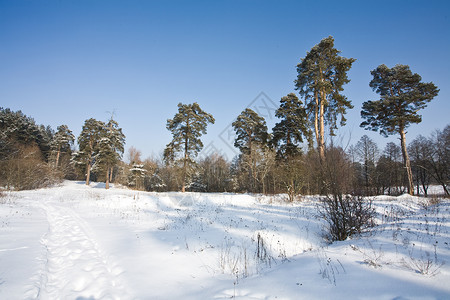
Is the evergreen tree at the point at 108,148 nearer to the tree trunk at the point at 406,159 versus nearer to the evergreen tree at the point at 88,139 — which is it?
the evergreen tree at the point at 88,139

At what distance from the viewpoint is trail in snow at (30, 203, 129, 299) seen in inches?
117

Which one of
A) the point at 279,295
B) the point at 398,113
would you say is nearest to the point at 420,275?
the point at 279,295

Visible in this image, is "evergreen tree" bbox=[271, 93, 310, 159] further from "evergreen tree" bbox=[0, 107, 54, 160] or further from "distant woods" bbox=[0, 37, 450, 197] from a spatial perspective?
"evergreen tree" bbox=[0, 107, 54, 160]

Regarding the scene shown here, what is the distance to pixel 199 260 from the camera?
4.35 meters

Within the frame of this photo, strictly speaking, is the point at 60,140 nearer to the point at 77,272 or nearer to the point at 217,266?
the point at 77,272

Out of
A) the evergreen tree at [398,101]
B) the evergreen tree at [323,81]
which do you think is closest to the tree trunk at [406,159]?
the evergreen tree at [398,101]

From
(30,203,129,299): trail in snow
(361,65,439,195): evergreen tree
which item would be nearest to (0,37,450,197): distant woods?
(361,65,439,195): evergreen tree

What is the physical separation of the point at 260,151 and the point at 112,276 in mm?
22630

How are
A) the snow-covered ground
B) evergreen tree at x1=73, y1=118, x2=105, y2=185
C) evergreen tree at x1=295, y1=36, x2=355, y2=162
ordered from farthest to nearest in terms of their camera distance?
1. evergreen tree at x1=73, y1=118, x2=105, y2=185
2. evergreen tree at x1=295, y1=36, x2=355, y2=162
3. the snow-covered ground

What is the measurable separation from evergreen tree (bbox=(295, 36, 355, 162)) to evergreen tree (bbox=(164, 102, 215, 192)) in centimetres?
1230

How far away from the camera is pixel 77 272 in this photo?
360 centimetres

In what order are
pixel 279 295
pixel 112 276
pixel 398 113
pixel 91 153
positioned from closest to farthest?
pixel 279 295 < pixel 112 276 < pixel 398 113 < pixel 91 153

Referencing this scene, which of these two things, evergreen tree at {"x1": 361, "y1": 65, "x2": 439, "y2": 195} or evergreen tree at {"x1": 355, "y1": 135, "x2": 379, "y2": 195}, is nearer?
evergreen tree at {"x1": 361, "y1": 65, "x2": 439, "y2": 195}

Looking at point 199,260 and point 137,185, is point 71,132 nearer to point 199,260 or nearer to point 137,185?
point 137,185
